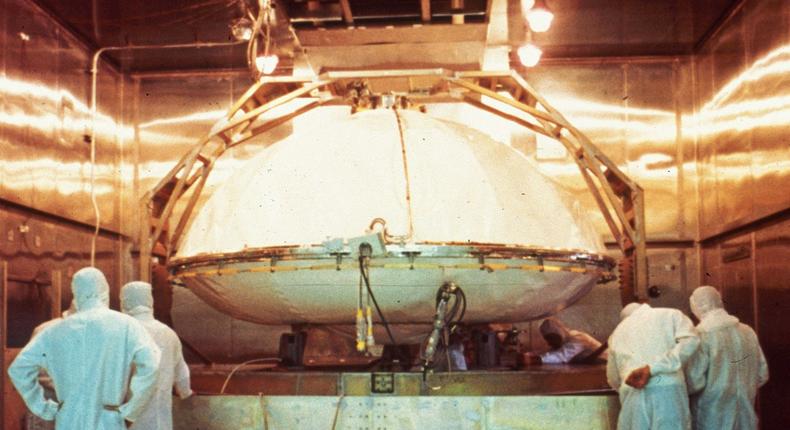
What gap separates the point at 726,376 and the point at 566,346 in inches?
74.5

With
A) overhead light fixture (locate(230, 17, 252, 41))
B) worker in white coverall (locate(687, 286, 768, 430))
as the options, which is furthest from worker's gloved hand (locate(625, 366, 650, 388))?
overhead light fixture (locate(230, 17, 252, 41))

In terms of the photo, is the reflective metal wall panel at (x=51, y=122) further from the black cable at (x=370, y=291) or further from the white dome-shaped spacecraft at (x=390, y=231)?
the black cable at (x=370, y=291)

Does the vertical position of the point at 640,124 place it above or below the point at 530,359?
above

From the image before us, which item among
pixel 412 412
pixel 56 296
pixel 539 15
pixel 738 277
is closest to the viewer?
pixel 412 412

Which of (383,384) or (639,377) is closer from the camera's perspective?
(639,377)

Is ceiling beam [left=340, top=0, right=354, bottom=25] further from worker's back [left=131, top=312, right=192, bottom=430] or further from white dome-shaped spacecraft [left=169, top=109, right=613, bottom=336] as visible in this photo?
worker's back [left=131, top=312, right=192, bottom=430]

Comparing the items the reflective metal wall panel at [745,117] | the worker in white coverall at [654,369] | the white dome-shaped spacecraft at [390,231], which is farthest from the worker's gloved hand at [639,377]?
the reflective metal wall panel at [745,117]

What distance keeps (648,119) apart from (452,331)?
15.6 feet

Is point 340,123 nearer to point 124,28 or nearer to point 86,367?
point 86,367

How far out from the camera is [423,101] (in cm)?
768

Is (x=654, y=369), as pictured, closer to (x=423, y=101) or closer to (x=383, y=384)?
(x=383, y=384)

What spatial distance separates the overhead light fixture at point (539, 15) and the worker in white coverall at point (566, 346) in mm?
2910

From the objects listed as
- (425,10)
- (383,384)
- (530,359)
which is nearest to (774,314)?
(530,359)

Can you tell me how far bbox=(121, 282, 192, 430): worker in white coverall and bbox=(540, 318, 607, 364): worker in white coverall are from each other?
3.42 metres
